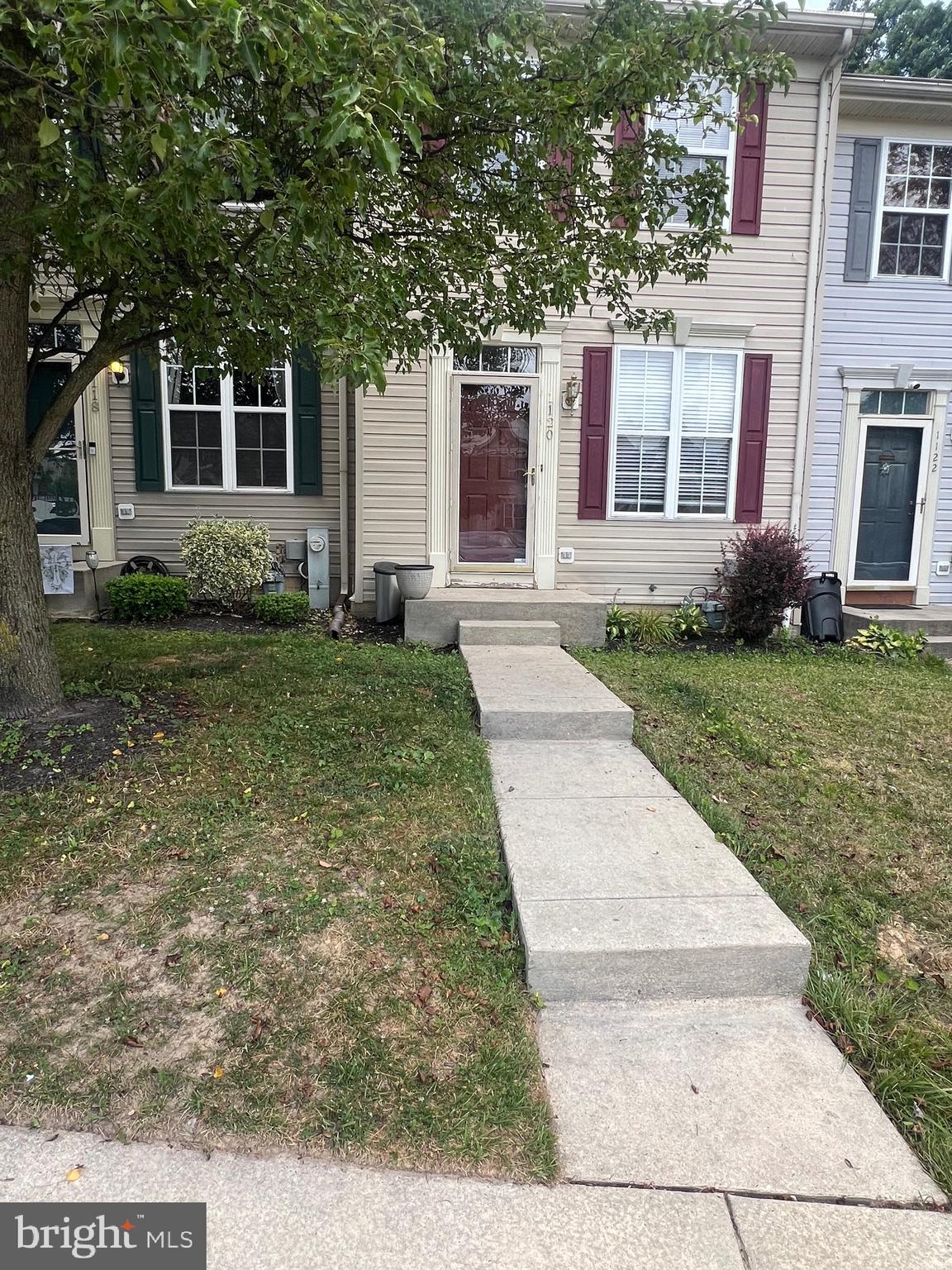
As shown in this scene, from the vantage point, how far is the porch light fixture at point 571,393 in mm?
7676

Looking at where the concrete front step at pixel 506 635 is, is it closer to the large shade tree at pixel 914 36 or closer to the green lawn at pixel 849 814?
the green lawn at pixel 849 814

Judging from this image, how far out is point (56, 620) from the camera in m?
7.37

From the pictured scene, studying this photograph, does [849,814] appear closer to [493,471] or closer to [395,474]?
[493,471]

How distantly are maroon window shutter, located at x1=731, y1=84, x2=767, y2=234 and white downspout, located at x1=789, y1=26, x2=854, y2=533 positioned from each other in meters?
0.54

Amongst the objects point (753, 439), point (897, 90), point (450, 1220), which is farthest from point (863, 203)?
point (450, 1220)

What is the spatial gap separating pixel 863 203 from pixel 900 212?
450 mm

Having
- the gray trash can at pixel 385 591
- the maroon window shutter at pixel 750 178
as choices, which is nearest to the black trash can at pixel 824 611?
the maroon window shutter at pixel 750 178

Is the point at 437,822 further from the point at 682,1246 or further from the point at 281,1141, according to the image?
the point at 682,1246

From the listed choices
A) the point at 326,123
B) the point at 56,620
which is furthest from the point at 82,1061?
the point at 56,620

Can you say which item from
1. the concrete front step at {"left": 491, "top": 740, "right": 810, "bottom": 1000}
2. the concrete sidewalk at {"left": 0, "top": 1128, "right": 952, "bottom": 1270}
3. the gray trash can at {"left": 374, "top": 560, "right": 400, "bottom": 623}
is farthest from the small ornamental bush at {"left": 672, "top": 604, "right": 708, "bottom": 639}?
the concrete sidewalk at {"left": 0, "top": 1128, "right": 952, "bottom": 1270}

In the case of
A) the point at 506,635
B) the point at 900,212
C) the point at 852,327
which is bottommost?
the point at 506,635

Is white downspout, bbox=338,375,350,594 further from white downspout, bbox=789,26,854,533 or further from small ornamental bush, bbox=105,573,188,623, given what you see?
white downspout, bbox=789,26,854,533

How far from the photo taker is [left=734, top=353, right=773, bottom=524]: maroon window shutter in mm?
7902

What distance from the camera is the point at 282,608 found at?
7.40 metres
